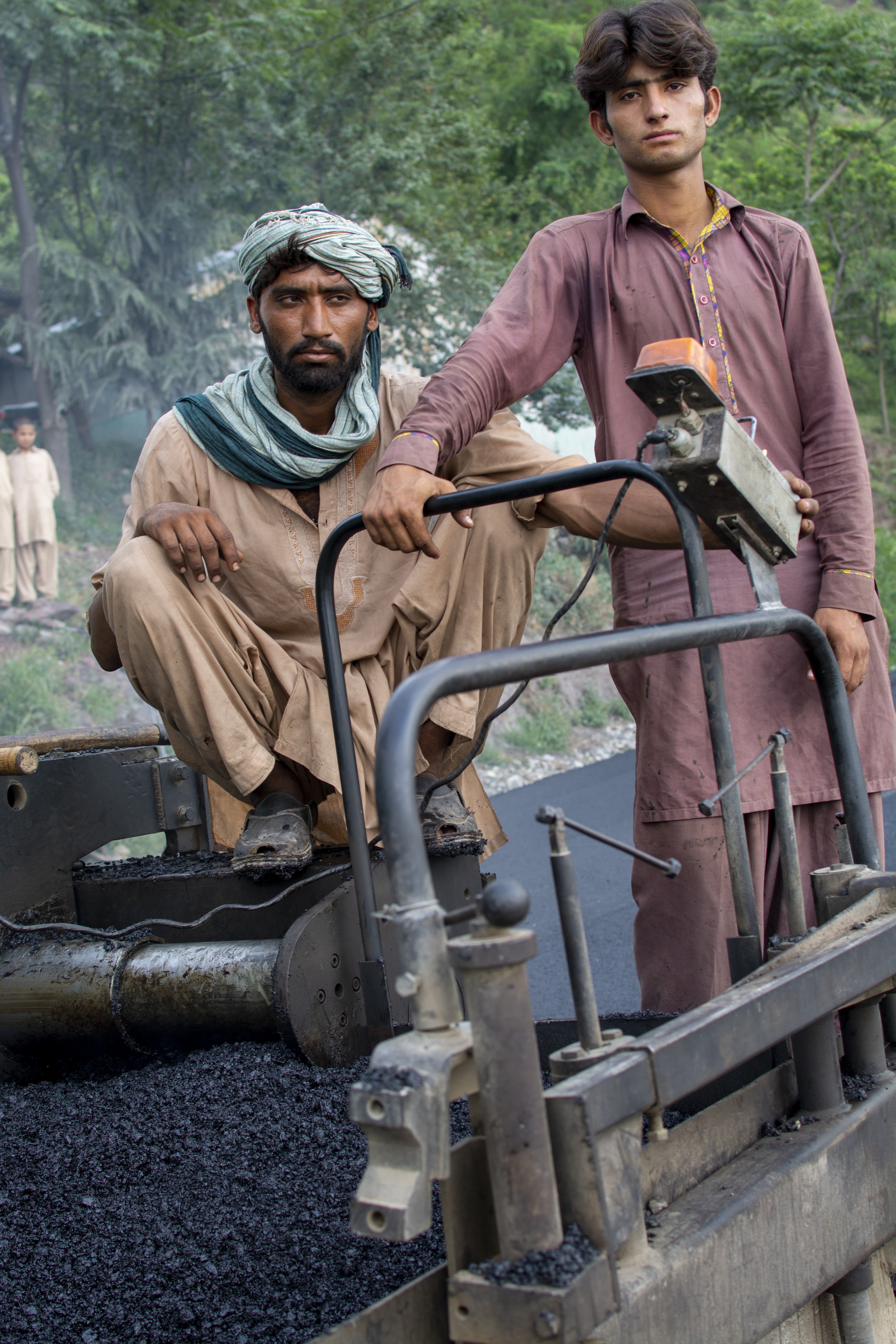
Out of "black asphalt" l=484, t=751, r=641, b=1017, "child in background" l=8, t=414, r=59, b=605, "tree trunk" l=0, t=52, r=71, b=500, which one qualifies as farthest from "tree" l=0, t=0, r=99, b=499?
"black asphalt" l=484, t=751, r=641, b=1017

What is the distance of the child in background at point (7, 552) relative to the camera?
15.4m

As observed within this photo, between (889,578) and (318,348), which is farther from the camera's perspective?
(889,578)

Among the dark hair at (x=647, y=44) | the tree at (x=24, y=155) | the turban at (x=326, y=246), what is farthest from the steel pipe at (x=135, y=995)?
the tree at (x=24, y=155)

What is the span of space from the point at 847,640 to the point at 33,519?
49.1ft

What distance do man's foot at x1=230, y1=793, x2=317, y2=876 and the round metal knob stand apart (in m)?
1.46

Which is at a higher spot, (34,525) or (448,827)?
(34,525)

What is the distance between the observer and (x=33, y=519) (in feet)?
52.2

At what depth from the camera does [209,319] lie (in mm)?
19172

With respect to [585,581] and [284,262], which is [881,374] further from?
[585,581]

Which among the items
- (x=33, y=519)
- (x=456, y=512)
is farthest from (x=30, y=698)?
(x=456, y=512)

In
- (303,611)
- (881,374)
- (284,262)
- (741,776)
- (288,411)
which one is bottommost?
(741,776)

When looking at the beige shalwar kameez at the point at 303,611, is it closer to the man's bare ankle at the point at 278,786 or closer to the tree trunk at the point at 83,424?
the man's bare ankle at the point at 278,786

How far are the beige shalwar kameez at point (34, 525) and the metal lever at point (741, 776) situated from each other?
1511 cm

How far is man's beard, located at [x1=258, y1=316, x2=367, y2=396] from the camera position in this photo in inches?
113
